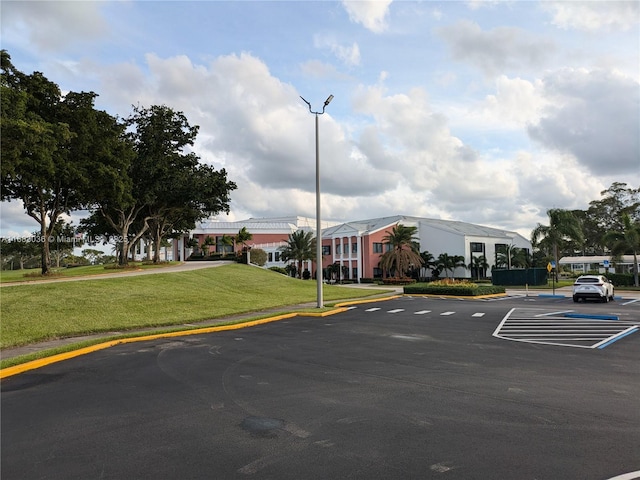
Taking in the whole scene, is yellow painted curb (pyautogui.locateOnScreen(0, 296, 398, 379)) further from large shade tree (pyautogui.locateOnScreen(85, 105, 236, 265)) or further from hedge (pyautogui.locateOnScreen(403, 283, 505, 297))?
large shade tree (pyautogui.locateOnScreen(85, 105, 236, 265))

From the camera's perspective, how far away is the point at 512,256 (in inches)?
2611

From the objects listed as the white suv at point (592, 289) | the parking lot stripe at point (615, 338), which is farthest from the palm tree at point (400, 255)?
the parking lot stripe at point (615, 338)

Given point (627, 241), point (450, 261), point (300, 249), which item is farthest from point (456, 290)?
point (450, 261)

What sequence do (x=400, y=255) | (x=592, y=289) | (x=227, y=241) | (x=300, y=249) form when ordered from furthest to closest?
1. (x=227, y=241)
2. (x=300, y=249)
3. (x=400, y=255)
4. (x=592, y=289)

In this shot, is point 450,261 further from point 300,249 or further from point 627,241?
point 627,241

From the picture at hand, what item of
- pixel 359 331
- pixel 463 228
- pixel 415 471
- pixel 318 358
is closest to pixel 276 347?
pixel 318 358

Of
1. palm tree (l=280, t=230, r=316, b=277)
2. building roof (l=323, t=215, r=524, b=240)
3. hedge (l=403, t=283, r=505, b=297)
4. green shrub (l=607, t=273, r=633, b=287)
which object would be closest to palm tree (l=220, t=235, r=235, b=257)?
palm tree (l=280, t=230, r=316, b=277)

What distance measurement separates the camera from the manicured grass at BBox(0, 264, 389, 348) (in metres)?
14.0

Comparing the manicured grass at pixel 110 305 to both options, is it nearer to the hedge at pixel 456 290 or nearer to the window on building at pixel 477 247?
the hedge at pixel 456 290

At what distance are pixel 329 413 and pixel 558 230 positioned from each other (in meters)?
53.5

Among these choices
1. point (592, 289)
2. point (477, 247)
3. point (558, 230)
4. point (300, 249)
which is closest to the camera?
point (592, 289)

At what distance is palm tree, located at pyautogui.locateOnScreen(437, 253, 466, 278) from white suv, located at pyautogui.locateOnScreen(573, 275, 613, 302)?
112 ft

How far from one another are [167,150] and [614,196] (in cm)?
6884

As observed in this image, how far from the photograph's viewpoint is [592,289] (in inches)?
1033
